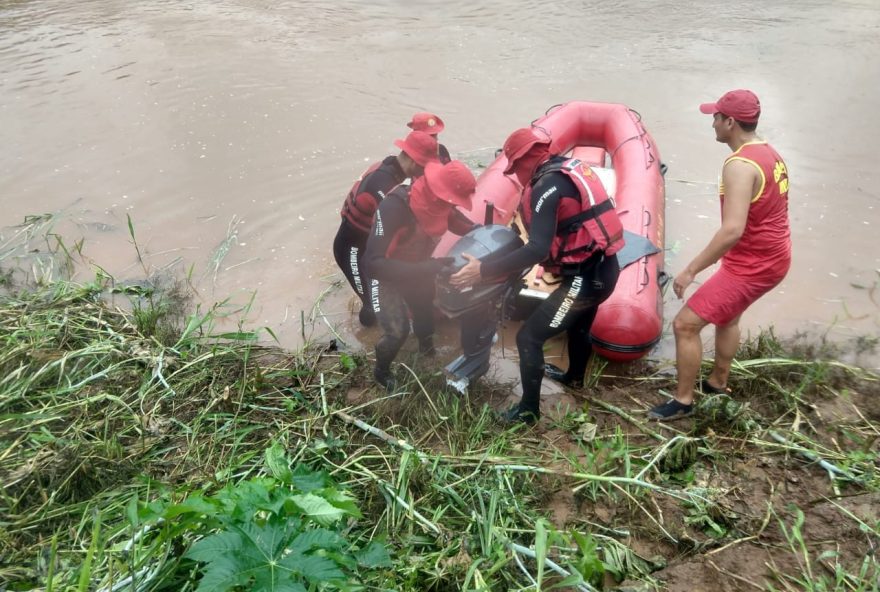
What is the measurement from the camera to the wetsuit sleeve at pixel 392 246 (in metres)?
3.03

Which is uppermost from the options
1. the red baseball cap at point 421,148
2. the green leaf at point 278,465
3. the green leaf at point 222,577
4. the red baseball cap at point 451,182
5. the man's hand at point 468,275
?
the red baseball cap at point 421,148

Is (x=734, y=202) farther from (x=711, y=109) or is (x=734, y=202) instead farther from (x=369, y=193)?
(x=369, y=193)

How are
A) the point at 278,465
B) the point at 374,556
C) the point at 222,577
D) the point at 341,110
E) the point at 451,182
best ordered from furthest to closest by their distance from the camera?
the point at 341,110
the point at 451,182
the point at 278,465
the point at 374,556
the point at 222,577

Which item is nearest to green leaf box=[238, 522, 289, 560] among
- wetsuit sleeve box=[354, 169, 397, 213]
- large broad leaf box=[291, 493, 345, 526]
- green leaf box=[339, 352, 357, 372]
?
large broad leaf box=[291, 493, 345, 526]

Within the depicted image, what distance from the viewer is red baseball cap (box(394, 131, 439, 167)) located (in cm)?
317

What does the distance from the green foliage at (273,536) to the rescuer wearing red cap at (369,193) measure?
1.65m

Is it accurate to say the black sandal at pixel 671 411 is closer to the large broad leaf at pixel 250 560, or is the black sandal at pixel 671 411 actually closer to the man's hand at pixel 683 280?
the man's hand at pixel 683 280

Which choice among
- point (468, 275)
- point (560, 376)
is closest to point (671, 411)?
point (560, 376)

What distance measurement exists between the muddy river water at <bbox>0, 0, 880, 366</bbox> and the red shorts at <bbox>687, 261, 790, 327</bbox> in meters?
1.04

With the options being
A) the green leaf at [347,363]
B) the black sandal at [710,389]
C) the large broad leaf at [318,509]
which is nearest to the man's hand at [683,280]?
the black sandal at [710,389]

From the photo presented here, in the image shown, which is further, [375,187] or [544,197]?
[375,187]

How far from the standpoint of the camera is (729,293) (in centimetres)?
296

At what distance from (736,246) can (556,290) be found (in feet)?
2.75

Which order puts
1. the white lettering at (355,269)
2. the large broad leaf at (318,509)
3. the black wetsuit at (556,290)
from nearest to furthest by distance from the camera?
Result: 1. the large broad leaf at (318,509)
2. the black wetsuit at (556,290)
3. the white lettering at (355,269)
